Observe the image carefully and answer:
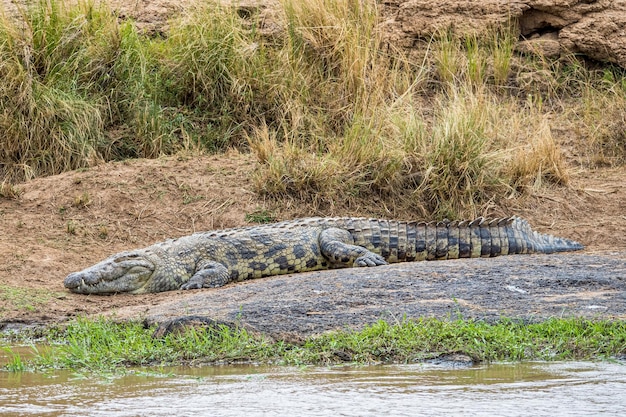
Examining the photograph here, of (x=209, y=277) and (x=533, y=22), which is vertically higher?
(x=533, y=22)

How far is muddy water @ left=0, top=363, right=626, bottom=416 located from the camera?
3.29m

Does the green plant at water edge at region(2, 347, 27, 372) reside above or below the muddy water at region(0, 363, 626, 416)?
below

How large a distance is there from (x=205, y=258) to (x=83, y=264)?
110cm

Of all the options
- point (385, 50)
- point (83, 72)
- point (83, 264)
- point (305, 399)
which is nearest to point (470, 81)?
point (385, 50)

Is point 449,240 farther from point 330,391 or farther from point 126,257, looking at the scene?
point 330,391

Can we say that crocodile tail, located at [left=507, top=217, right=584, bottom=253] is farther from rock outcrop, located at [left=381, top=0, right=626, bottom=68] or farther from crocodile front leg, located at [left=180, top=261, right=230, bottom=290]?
rock outcrop, located at [left=381, top=0, right=626, bottom=68]

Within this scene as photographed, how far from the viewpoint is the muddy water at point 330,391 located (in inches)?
129

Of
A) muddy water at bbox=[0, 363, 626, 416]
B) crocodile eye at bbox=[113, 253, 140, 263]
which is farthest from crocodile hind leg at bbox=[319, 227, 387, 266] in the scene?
muddy water at bbox=[0, 363, 626, 416]

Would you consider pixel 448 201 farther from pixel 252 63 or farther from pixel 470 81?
pixel 252 63

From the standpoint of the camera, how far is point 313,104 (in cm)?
1071

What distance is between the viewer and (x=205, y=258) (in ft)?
25.2

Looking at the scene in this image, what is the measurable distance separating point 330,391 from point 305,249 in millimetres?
4193

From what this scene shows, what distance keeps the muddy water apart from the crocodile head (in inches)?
115


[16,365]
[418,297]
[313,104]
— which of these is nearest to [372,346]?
[418,297]
